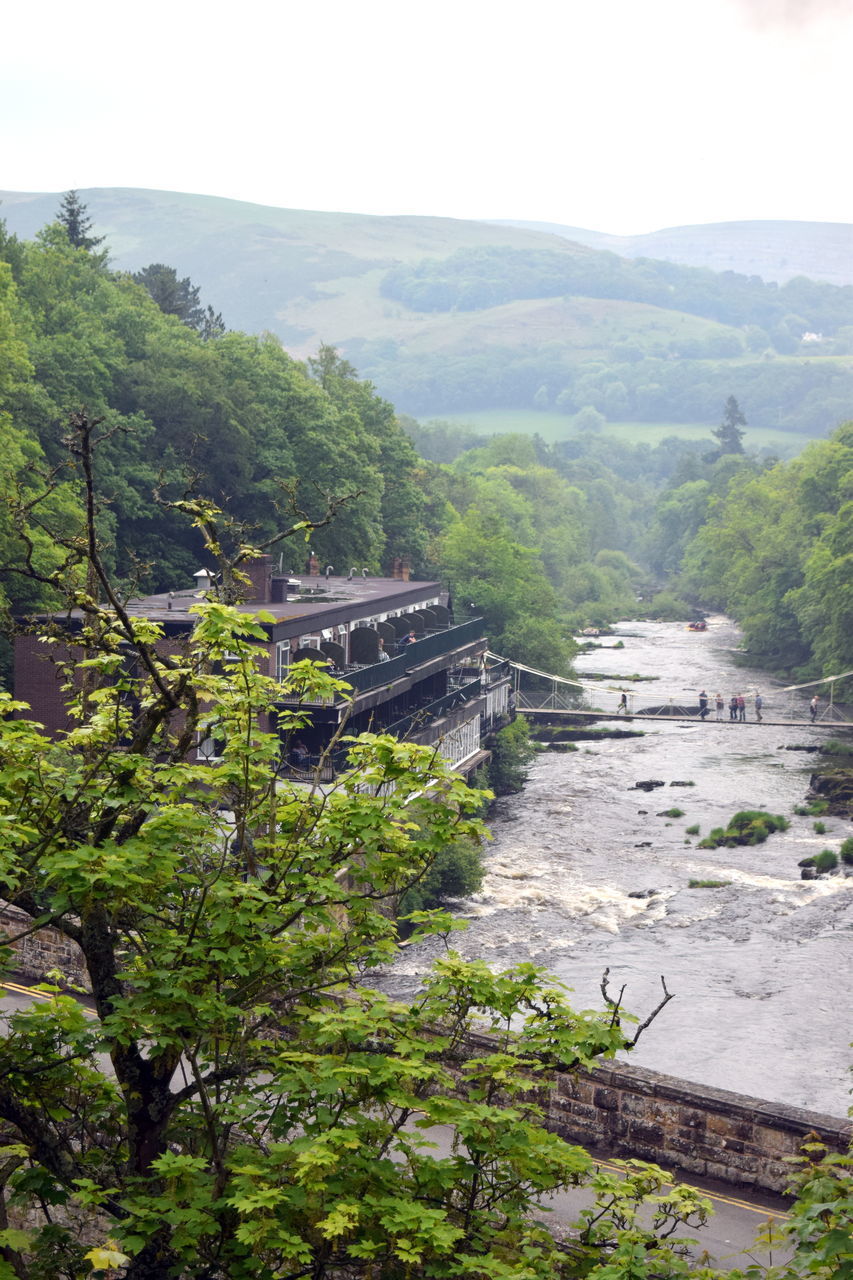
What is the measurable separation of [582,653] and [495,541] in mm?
24285

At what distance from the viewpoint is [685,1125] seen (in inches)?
733

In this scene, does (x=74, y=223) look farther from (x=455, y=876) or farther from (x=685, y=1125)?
(x=685, y=1125)

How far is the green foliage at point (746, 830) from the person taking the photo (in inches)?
2260

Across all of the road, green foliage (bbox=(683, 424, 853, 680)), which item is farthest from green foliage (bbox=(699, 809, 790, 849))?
the road

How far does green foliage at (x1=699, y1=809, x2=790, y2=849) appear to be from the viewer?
188 feet

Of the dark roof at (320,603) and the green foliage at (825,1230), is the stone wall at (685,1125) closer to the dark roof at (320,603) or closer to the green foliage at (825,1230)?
the green foliage at (825,1230)

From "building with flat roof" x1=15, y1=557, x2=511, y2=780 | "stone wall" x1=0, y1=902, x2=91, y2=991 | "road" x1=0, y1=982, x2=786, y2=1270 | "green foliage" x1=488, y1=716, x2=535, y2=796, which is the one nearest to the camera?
"road" x1=0, y1=982, x2=786, y2=1270

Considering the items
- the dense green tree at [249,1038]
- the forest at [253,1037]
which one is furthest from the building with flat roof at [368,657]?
the dense green tree at [249,1038]

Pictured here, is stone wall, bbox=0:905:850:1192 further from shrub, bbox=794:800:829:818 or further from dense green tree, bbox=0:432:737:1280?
shrub, bbox=794:800:829:818

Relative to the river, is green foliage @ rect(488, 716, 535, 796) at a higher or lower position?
higher

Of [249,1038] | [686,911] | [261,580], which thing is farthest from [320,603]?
[249,1038]

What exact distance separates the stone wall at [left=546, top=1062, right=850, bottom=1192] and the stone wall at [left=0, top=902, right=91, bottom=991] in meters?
9.40

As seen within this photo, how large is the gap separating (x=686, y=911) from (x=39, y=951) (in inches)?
1092

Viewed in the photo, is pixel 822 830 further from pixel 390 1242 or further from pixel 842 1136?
pixel 390 1242
